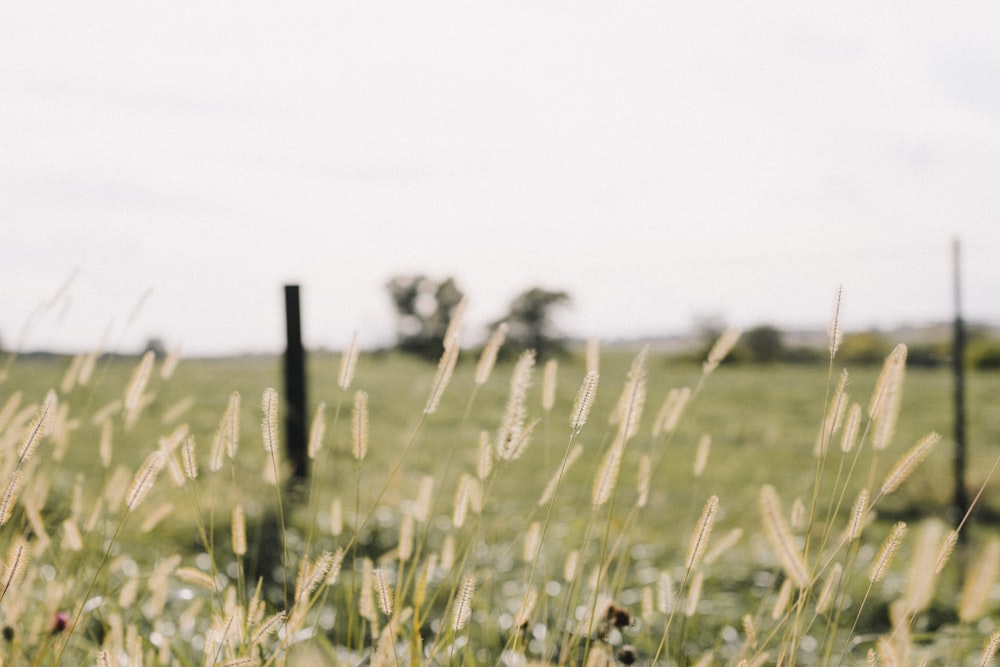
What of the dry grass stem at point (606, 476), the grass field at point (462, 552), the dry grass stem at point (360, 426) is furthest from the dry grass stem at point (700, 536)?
the dry grass stem at point (360, 426)

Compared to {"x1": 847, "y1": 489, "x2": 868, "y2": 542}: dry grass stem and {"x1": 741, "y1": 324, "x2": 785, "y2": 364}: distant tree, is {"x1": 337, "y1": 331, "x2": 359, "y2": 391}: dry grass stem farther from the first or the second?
{"x1": 741, "y1": 324, "x2": 785, "y2": 364}: distant tree

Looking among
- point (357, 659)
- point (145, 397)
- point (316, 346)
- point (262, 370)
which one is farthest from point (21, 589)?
point (262, 370)

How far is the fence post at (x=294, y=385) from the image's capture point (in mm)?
3744

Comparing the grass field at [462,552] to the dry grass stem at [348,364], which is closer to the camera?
the grass field at [462,552]

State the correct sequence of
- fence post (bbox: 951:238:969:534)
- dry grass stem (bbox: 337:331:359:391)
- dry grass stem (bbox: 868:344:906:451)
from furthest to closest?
fence post (bbox: 951:238:969:534)
dry grass stem (bbox: 337:331:359:391)
dry grass stem (bbox: 868:344:906:451)

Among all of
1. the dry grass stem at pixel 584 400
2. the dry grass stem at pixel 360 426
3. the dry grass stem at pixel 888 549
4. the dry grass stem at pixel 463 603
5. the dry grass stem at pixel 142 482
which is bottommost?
the dry grass stem at pixel 463 603

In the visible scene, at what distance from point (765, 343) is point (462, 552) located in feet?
53.7

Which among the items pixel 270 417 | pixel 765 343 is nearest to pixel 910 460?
pixel 270 417

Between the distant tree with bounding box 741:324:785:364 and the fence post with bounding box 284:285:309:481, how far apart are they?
13951 mm

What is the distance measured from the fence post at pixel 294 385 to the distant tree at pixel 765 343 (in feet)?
45.8

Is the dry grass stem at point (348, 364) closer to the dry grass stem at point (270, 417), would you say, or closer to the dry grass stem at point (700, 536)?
the dry grass stem at point (270, 417)

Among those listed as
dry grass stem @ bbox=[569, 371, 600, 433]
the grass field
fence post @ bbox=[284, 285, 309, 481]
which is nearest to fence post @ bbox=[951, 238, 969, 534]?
the grass field

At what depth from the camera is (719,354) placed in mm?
1246

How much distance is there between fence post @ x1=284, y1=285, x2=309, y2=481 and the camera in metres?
3.74
